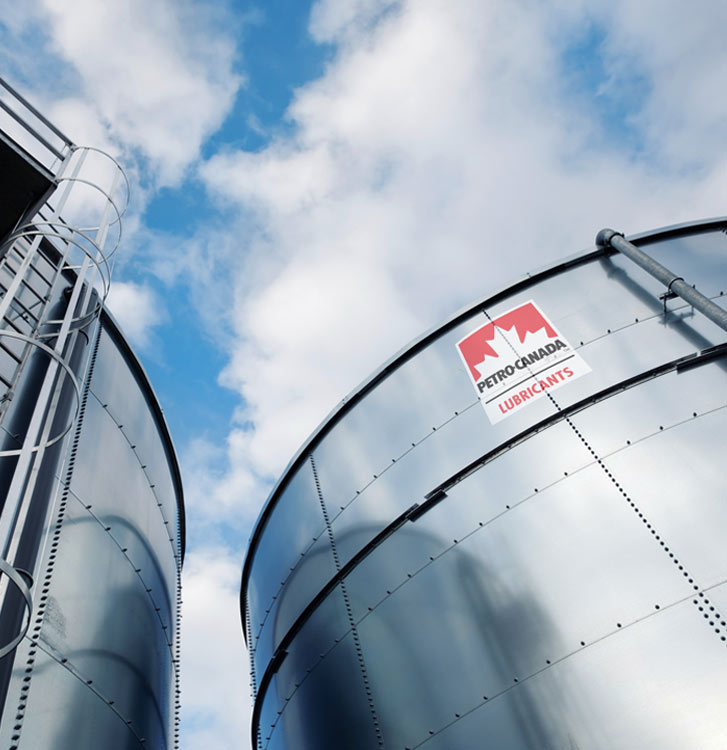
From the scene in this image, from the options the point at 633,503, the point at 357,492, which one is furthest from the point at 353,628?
the point at 633,503

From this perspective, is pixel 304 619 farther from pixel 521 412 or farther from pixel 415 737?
pixel 521 412

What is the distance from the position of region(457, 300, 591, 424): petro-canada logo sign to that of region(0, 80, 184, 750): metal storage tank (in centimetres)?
381

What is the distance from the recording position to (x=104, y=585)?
5.50 m

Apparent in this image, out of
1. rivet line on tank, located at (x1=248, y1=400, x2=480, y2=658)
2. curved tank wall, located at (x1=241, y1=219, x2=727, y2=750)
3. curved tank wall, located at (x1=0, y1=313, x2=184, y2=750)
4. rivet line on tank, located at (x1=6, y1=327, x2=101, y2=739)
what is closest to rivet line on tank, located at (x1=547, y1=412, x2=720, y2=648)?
curved tank wall, located at (x1=241, y1=219, x2=727, y2=750)

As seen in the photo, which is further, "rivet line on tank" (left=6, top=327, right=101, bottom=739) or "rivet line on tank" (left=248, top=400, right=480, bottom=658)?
"rivet line on tank" (left=248, top=400, right=480, bottom=658)

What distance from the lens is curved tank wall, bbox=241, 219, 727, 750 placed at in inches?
195

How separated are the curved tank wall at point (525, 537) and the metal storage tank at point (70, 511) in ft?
6.35

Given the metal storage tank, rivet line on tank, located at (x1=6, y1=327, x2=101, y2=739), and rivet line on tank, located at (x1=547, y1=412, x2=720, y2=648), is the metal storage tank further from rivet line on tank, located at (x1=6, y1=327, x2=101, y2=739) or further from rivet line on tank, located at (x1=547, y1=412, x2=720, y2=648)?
rivet line on tank, located at (x1=547, y1=412, x2=720, y2=648)

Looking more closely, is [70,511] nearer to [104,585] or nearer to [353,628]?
[104,585]

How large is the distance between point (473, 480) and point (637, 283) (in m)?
2.91

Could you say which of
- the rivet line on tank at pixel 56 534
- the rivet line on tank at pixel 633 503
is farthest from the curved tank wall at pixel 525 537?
the rivet line on tank at pixel 56 534

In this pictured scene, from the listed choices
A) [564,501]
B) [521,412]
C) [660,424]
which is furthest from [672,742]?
[521,412]

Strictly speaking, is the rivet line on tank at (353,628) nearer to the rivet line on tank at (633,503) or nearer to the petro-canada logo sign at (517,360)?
the petro-canada logo sign at (517,360)

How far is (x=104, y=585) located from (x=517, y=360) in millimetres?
4614
